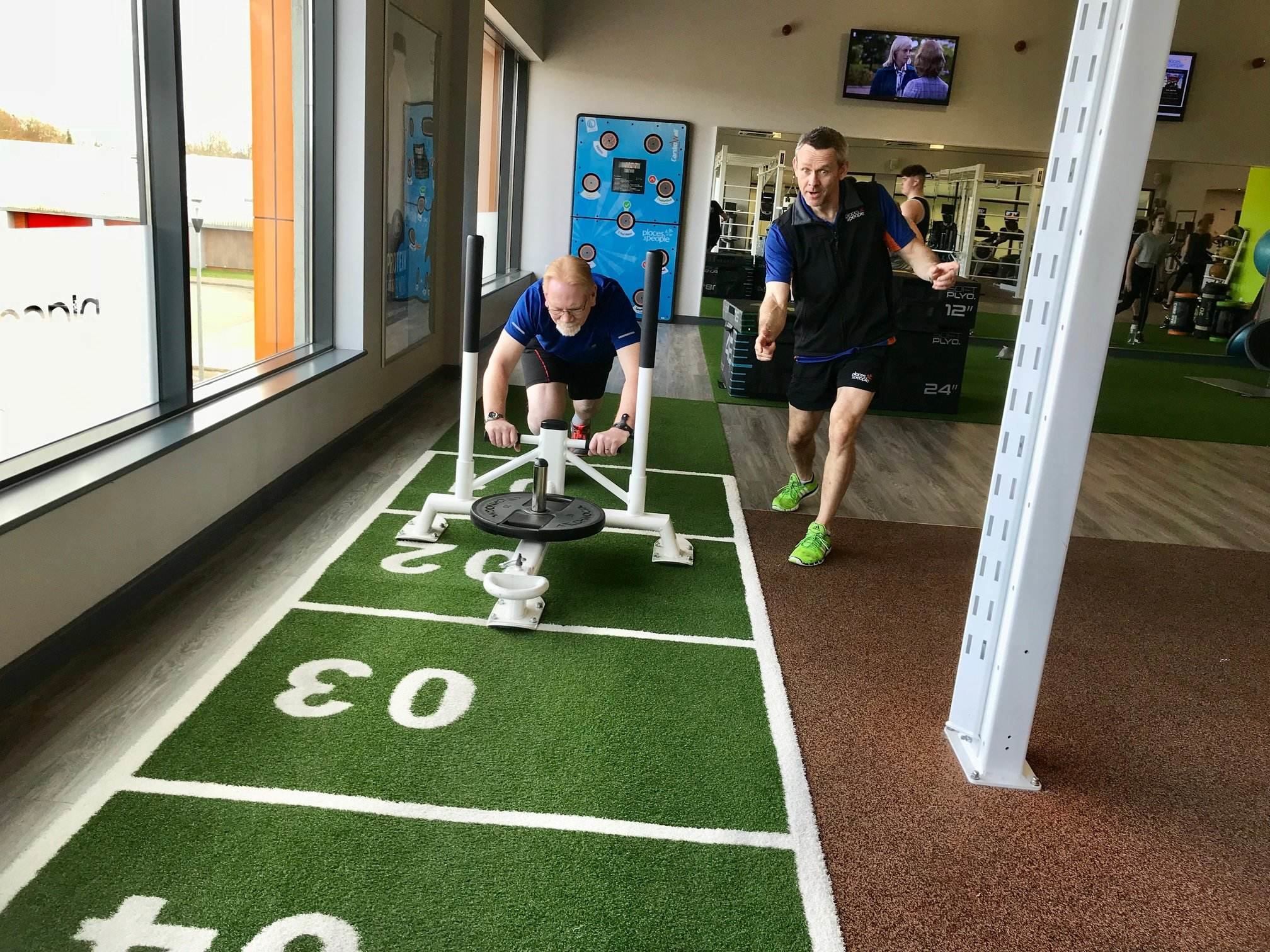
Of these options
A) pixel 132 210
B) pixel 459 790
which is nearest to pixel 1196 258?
pixel 132 210

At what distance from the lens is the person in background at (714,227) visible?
10250 mm

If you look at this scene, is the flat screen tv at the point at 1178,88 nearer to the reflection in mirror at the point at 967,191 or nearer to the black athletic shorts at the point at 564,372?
the reflection in mirror at the point at 967,191

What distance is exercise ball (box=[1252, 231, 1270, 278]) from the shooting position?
9477mm

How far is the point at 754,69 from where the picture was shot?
9.88 meters

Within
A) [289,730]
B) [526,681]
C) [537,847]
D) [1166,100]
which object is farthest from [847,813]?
[1166,100]

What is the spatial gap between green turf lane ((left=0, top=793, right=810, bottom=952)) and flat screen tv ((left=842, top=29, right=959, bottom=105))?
9441 millimetres

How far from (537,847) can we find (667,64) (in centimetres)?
944

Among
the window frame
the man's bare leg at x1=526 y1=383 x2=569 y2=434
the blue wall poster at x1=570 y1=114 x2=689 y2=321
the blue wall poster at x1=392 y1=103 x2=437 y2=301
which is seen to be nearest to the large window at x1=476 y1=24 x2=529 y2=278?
the window frame

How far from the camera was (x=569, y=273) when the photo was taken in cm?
316

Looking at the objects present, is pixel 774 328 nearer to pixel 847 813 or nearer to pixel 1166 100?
pixel 847 813

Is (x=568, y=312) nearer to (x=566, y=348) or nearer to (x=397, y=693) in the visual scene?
(x=566, y=348)

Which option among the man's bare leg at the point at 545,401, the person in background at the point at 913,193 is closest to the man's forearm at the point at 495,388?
the man's bare leg at the point at 545,401

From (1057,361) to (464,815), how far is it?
1.52 meters

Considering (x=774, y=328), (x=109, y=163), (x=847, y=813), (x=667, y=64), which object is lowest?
(x=847, y=813)
